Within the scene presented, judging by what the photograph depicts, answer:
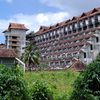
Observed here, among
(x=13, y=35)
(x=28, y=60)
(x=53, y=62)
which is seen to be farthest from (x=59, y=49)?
(x=13, y=35)

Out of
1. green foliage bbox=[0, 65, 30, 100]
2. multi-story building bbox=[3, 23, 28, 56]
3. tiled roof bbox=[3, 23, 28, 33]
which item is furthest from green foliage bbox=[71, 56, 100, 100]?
tiled roof bbox=[3, 23, 28, 33]

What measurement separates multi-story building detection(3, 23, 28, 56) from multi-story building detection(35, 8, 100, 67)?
5840 millimetres

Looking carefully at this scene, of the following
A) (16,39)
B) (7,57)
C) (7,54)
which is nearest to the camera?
(7,57)

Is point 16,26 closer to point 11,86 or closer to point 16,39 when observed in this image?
point 16,39

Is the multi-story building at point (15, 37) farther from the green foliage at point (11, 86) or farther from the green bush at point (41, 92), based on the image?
the green foliage at point (11, 86)

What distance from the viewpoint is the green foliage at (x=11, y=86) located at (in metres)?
11.3

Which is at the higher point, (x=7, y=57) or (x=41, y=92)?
(x=7, y=57)

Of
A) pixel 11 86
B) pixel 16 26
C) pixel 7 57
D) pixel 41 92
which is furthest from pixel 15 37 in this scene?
pixel 11 86

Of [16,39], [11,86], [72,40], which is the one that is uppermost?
[16,39]

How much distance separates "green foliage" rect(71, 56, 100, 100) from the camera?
11966 millimetres

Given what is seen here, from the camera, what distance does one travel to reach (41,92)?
14.1m

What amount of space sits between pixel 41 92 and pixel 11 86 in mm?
2644

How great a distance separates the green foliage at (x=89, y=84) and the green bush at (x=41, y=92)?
5.73 ft

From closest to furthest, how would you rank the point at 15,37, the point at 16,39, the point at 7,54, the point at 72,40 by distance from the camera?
the point at 7,54
the point at 72,40
the point at 16,39
the point at 15,37
